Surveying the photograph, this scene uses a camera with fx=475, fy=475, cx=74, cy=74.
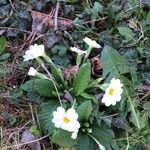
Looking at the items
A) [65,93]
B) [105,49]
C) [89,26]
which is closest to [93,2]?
[89,26]

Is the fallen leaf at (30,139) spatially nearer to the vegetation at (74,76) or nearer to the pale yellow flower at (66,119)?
the vegetation at (74,76)

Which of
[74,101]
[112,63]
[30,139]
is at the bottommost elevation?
[30,139]

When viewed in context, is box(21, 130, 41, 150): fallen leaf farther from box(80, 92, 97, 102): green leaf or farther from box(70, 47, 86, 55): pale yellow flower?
box(70, 47, 86, 55): pale yellow flower

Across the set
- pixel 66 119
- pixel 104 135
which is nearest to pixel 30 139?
pixel 66 119

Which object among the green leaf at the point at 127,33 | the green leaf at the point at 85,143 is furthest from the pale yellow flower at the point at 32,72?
the green leaf at the point at 127,33

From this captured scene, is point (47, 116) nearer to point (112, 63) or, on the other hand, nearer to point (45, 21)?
point (112, 63)
